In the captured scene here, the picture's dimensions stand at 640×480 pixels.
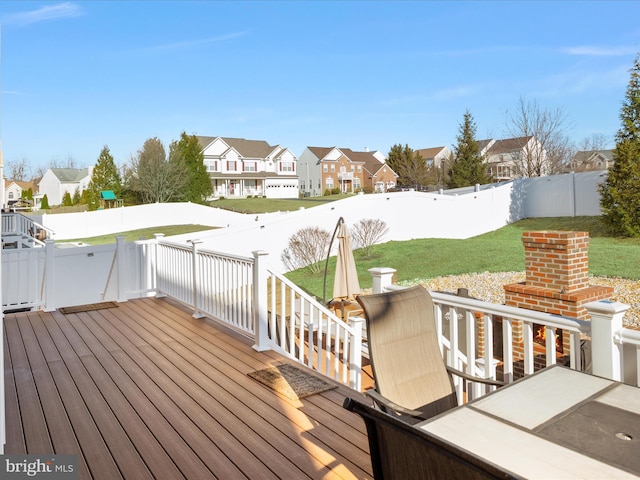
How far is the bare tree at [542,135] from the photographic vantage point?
86.5ft

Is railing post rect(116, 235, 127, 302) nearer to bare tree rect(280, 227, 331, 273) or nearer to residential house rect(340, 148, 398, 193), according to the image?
bare tree rect(280, 227, 331, 273)

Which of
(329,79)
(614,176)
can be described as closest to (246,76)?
(329,79)

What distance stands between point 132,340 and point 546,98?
27.7 m

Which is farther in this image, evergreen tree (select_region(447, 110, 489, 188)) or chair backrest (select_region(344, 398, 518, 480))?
evergreen tree (select_region(447, 110, 489, 188))

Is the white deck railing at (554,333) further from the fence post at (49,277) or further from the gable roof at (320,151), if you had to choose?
the gable roof at (320,151)

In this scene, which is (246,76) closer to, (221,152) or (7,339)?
(221,152)

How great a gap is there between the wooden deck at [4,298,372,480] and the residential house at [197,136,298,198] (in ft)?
128

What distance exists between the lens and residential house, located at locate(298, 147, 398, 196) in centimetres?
5178

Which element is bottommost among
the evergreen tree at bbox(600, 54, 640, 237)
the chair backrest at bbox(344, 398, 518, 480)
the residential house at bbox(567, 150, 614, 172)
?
the chair backrest at bbox(344, 398, 518, 480)

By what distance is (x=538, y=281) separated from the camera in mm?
5539

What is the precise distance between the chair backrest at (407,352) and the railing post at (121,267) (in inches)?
229

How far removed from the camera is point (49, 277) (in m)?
6.77

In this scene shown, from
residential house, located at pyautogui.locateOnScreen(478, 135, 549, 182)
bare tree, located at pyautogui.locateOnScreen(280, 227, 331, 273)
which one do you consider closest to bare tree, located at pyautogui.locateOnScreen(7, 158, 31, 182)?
bare tree, located at pyautogui.locateOnScreen(280, 227, 331, 273)

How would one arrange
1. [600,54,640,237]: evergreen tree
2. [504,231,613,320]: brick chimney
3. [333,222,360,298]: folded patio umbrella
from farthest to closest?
[600,54,640,237]: evergreen tree → [333,222,360,298]: folded patio umbrella → [504,231,613,320]: brick chimney
